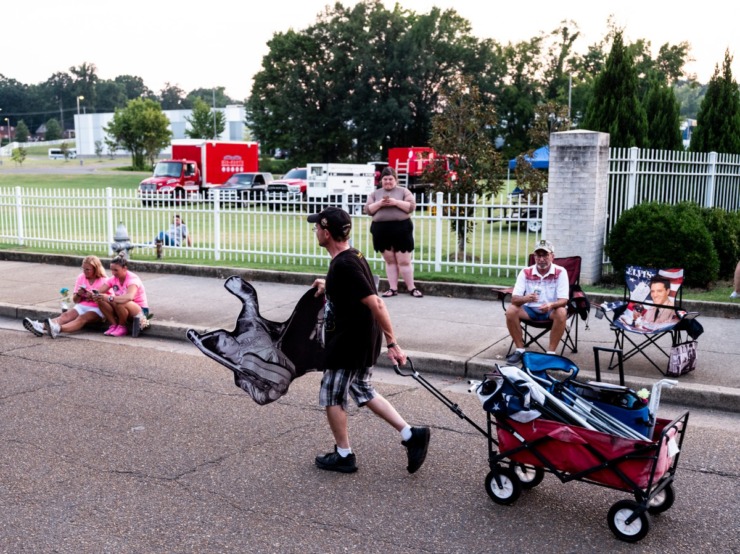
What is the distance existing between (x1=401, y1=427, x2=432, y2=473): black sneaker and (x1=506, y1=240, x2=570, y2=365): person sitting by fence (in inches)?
105

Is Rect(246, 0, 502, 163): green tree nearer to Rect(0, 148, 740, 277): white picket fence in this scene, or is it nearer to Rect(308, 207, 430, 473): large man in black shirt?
Rect(0, 148, 740, 277): white picket fence

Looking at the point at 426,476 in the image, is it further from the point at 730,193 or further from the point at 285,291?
the point at 730,193

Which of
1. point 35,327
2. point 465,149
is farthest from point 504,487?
point 465,149

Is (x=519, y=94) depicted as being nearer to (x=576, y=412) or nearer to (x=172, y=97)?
(x=576, y=412)

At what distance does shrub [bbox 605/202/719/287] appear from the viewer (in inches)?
428

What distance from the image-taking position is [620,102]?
1642 cm

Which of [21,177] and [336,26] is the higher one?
[336,26]

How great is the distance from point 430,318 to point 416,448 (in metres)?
4.92

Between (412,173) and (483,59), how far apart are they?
82.1 ft

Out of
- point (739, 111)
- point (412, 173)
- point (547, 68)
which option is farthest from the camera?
point (547, 68)

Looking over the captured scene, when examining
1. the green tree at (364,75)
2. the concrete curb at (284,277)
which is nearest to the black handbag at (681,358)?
the concrete curb at (284,277)

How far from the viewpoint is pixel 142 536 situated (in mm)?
4316

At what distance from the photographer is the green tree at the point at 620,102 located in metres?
16.4

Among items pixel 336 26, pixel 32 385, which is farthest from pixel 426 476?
pixel 336 26
